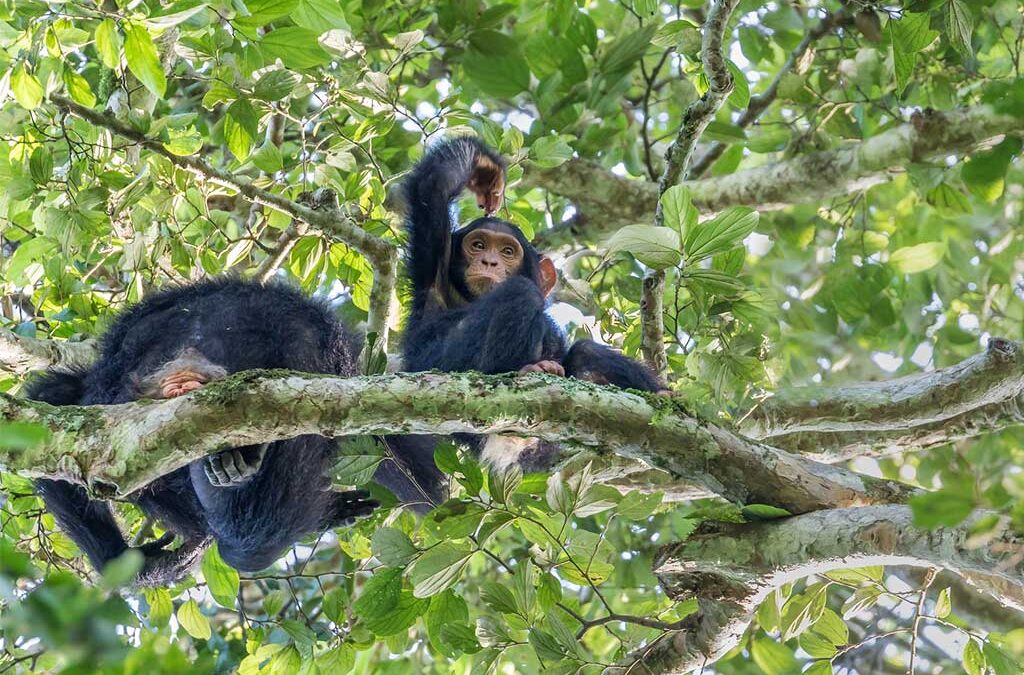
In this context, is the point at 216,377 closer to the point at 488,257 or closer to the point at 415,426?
the point at 415,426

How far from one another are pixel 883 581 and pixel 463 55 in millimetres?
4243

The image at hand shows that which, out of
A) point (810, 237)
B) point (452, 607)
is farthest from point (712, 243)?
point (810, 237)

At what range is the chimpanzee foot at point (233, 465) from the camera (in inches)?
140

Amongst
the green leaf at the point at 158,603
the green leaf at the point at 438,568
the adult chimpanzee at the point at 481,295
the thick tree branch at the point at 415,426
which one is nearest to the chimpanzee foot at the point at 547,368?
the adult chimpanzee at the point at 481,295

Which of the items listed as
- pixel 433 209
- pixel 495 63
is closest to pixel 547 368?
pixel 433 209

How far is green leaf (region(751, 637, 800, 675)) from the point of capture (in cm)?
423

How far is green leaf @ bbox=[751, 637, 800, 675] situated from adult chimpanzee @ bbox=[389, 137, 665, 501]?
3.89ft

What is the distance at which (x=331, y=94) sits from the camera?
17.3ft

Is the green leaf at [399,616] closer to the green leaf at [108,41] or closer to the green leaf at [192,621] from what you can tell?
the green leaf at [192,621]

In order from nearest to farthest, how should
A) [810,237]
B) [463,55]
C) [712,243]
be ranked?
1. [712,243]
2. [463,55]
3. [810,237]

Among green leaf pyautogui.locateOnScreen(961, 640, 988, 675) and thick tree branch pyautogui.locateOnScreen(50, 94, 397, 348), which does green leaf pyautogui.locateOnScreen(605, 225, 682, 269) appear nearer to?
thick tree branch pyautogui.locateOnScreen(50, 94, 397, 348)

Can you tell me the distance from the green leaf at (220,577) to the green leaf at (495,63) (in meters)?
3.38

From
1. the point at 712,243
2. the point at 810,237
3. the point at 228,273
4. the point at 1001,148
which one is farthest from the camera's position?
the point at 810,237

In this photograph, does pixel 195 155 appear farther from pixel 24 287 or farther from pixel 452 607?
pixel 452 607
